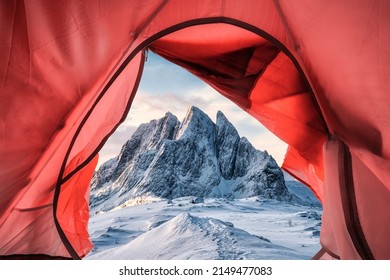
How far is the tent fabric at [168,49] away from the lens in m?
1.20

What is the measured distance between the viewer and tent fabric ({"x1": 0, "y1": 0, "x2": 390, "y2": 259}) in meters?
1.20

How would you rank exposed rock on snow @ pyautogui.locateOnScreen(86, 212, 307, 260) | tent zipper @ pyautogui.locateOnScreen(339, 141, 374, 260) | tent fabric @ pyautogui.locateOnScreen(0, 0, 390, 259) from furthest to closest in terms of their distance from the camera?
exposed rock on snow @ pyautogui.locateOnScreen(86, 212, 307, 260) < tent zipper @ pyautogui.locateOnScreen(339, 141, 374, 260) < tent fabric @ pyautogui.locateOnScreen(0, 0, 390, 259)

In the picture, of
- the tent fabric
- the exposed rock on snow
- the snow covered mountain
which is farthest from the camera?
the snow covered mountain

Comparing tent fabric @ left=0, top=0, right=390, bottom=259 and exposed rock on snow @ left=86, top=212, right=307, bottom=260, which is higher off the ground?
tent fabric @ left=0, top=0, right=390, bottom=259

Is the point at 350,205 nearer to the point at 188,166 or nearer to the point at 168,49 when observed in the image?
the point at 168,49

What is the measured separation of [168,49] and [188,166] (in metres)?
57.5

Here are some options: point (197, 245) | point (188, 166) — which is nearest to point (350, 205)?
point (197, 245)

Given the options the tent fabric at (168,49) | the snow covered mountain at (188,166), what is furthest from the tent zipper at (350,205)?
the snow covered mountain at (188,166)

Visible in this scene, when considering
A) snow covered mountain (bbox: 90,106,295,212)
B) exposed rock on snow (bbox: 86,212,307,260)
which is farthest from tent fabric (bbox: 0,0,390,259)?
snow covered mountain (bbox: 90,106,295,212)

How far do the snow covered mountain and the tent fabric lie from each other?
49.9 m

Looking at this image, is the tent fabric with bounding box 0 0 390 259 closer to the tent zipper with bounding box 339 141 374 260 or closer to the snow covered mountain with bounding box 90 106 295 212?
the tent zipper with bounding box 339 141 374 260

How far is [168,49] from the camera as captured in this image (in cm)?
196

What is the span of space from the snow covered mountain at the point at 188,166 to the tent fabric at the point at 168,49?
4985 centimetres

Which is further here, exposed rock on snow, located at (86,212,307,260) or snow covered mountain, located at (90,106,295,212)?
snow covered mountain, located at (90,106,295,212)
